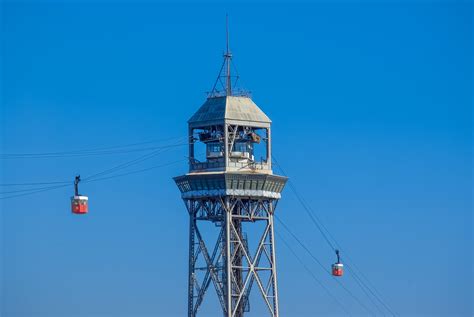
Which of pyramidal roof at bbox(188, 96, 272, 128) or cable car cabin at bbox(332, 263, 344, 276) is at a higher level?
pyramidal roof at bbox(188, 96, 272, 128)

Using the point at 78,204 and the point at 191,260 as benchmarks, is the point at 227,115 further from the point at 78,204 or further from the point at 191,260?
the point at 78,204

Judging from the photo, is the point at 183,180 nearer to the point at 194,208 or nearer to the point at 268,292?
the point at 194,208

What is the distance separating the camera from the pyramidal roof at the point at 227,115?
7741 inches

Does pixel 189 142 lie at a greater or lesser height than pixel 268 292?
greater

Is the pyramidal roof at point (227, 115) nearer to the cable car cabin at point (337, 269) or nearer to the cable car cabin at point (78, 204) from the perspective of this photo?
the cable car cabin at point (337, 269)

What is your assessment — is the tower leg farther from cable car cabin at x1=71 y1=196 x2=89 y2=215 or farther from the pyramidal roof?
cable car cabin at x1=71 y1=196 x2=89 y2=215

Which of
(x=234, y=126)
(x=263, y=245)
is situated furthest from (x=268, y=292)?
(x=234, y=126)

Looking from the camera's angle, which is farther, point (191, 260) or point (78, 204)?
point (191, 260)

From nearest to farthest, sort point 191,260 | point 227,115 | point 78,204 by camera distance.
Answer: point 78,204, point 227,115, point 191,260

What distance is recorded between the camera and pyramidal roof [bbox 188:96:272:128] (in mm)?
196625

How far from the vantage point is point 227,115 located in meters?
196

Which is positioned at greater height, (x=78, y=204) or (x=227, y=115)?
(x=227, y=115)

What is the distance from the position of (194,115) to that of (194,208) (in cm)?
1039

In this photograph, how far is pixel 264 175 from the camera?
196 meters
